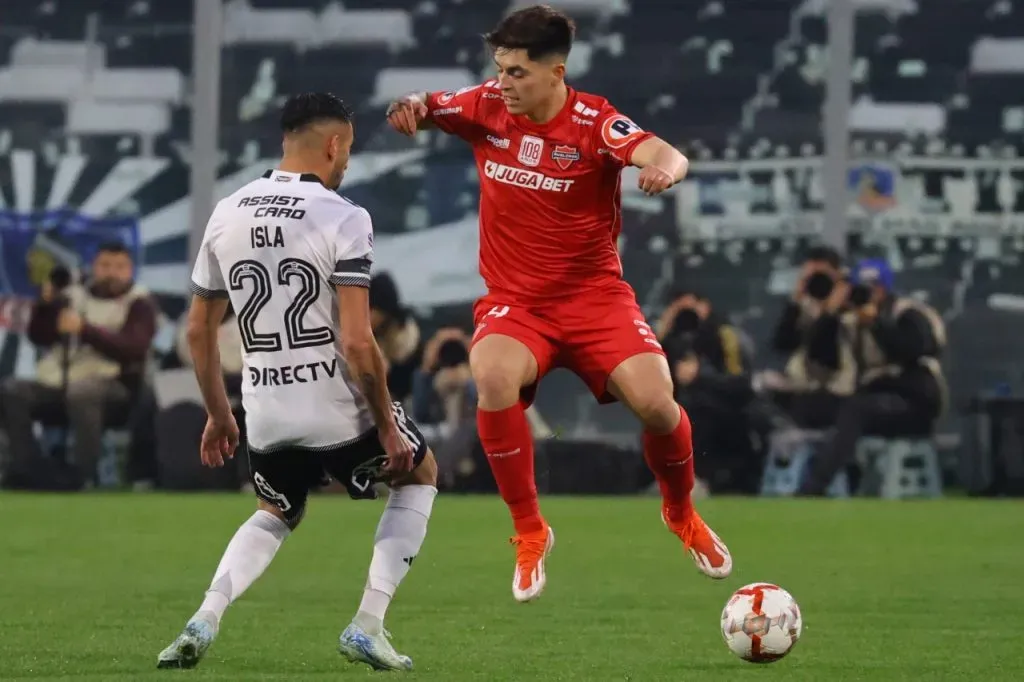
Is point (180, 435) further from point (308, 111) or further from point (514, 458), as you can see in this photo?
point (308, 111)

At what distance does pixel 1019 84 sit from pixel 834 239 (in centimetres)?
240

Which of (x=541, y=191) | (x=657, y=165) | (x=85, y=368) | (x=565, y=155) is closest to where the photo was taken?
(x=657, y=165)

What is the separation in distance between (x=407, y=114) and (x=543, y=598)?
2564mm

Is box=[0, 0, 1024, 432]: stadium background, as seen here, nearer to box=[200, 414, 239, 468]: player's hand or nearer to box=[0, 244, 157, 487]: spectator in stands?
box=[0, 244, 157, 487]: spectator in stands

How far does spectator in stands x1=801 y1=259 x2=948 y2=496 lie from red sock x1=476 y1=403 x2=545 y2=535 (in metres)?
8.01

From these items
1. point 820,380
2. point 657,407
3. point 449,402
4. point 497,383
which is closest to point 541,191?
point 497,383

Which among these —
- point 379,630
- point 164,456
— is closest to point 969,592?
point 379,630

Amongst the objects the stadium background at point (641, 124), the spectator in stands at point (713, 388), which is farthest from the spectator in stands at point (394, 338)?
the spectator in stands at point (713, 388)

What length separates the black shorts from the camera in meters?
6.62

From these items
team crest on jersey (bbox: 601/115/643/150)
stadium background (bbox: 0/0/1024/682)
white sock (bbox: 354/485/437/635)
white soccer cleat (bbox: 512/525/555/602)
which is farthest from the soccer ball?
stadium background (bbox: 0/0/1024/682)

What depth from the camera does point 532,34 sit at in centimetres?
765

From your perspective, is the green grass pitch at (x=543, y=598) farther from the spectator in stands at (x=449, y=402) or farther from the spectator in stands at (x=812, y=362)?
the spectator in stands at (x=812, y=362)

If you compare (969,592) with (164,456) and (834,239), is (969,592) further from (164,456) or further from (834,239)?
(834,239)

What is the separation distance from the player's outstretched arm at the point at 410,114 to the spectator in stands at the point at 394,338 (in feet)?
24.0
